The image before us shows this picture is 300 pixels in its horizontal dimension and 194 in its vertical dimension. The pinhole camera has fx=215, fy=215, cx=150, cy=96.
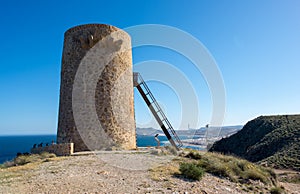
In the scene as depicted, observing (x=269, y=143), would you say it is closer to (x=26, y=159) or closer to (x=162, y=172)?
(x=162, y=172)

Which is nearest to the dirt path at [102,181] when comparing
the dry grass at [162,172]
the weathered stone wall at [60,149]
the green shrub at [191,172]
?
the dry grass at [162,172]

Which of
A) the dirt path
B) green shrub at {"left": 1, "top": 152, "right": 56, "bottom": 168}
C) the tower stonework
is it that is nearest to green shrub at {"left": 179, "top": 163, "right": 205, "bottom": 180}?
the dirt path

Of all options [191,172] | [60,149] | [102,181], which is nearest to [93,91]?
[60,149]

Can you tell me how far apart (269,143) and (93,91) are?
2859 cm

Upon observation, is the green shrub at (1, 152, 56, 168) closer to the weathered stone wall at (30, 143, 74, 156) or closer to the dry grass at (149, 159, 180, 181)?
the weathered stone wall at (30, 143, 74, 156)

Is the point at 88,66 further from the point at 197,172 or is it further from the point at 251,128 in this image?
the point at 251,128

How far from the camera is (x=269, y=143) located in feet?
104

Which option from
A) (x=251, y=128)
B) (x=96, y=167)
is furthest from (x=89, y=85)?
(x=251, y=128)

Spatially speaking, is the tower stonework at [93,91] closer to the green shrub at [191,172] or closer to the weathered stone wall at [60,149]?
the weathered stone wall at [60,149]

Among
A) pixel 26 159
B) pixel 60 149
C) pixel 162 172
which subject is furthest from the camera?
pixel 60 149

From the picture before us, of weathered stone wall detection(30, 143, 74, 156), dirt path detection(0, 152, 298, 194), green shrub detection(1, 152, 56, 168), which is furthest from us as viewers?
weathered stone wall detection(30, 143, 74, 156)

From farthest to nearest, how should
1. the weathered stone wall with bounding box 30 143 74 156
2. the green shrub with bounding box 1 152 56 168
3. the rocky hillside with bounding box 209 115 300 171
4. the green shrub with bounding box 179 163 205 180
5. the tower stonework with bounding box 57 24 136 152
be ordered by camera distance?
1. the rocky hillside with bounding box 209 115 300 171
2. the tower stonework with bounding box 57 24 136 152
3. the weathered stone wall with bounding box 30 143 74 156
4. the green shrub with bounding box 1 152 56 168
5. the green shrub with bounding box 179 163 205 180

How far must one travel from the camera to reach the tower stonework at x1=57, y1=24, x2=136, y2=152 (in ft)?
43.9

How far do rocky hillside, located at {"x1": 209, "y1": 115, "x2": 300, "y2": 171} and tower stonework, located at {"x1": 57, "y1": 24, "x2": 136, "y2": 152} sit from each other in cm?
1090
